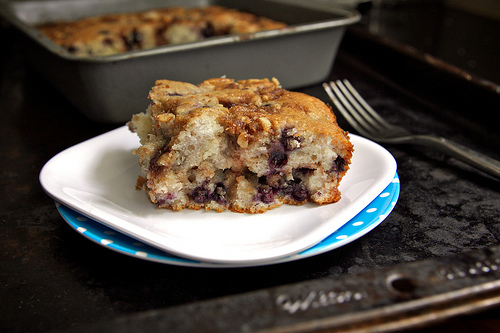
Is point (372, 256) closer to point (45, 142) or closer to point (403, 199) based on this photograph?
point (403, 199)

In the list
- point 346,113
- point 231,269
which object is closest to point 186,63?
point 346,113

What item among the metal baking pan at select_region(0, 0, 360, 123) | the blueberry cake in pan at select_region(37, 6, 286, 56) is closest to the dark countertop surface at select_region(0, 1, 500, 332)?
the metal baking pan at select_region(0, 0, 360, 123)

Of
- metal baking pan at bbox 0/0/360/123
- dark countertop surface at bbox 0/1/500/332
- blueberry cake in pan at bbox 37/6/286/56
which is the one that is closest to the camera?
dark countertop surface at bbox 0/1/500/332

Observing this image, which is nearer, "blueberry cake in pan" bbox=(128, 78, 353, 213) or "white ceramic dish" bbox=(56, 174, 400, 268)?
"white ceramic dish" bbox=(56, 174, 400, 268)

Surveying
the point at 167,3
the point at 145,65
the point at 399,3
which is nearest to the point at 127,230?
the point at 145,65

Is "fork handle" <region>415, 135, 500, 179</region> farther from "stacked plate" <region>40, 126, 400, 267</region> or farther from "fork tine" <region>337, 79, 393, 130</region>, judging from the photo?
"stacked plate" <region>40, 126, 400, 267</region>
